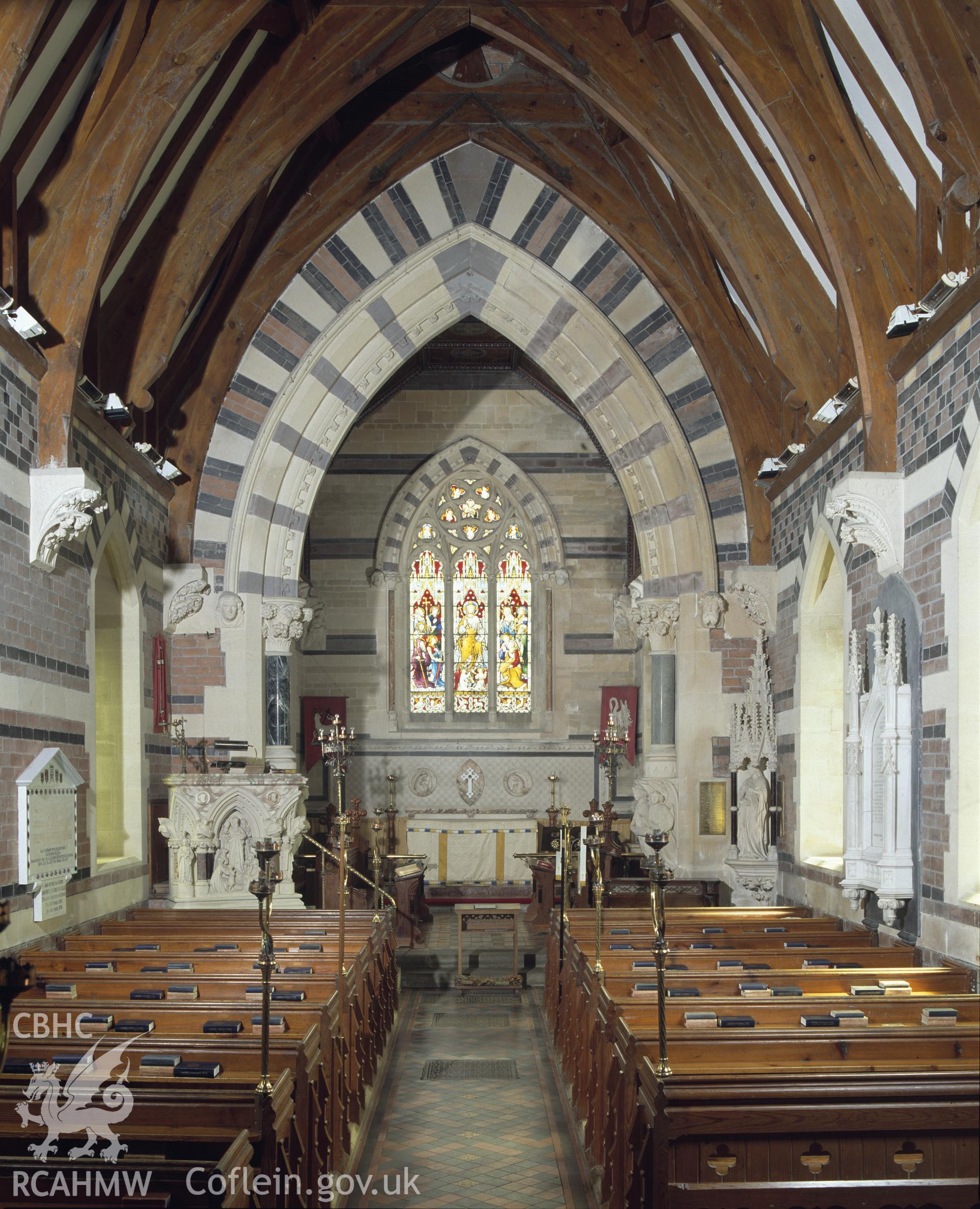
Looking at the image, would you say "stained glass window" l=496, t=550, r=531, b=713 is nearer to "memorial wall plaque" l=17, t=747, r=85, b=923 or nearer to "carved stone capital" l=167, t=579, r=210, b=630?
"carved stone capital" l=167, t=579, r=210, b=630

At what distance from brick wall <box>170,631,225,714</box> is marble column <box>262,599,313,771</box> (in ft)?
1.75

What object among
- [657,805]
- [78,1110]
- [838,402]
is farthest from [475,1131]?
[657,805]

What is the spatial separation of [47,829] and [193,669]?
15.2ft

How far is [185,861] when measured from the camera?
11.2 meters

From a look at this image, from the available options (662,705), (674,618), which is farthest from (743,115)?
(662,705)

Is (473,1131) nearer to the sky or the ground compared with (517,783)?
nearer to the ground

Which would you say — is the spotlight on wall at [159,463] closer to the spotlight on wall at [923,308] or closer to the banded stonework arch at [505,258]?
the banded stonework arch at [505,258]

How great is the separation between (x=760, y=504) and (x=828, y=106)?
525 cm

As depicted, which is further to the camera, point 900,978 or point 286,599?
point 286,599

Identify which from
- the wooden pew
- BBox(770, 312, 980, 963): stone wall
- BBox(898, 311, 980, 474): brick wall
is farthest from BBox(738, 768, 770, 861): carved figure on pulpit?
BBox(898, 311, 980, 474): brick wall

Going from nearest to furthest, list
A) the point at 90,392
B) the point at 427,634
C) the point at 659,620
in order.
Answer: the point at 90,392, the point at 659,620, the point at 427,634

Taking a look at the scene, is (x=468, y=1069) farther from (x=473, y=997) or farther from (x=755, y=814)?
(x=755, y=814)

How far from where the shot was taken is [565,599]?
17859 mm

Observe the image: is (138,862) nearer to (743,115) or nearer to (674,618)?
(674,618)
